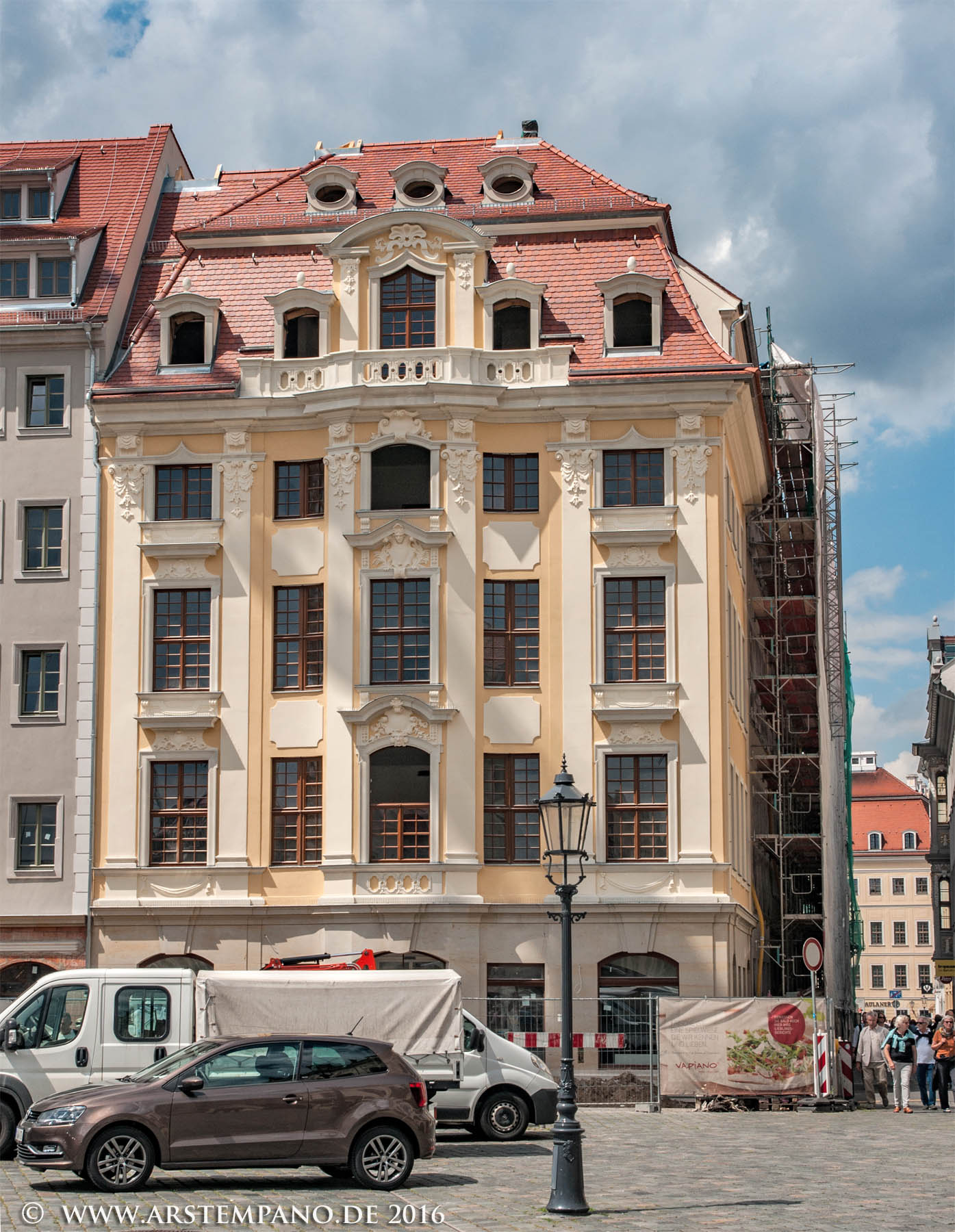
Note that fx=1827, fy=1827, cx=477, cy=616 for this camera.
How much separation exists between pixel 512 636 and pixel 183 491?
26.7 feet

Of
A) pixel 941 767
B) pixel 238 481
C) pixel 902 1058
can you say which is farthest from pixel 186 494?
pixel 941 767

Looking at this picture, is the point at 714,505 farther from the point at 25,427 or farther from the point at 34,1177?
the point at 34,1177

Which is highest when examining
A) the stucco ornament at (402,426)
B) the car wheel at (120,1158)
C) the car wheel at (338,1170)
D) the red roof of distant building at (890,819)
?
the stucco ornament at (402,426)

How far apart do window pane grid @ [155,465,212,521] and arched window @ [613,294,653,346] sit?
960cm

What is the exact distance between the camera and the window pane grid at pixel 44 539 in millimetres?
41125

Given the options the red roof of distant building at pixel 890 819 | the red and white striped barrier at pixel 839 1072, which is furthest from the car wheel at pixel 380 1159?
the red roof of distant building at pixel 890 819

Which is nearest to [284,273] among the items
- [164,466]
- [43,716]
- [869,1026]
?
[164,466]

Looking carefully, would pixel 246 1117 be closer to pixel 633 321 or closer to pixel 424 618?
pixel 424 618

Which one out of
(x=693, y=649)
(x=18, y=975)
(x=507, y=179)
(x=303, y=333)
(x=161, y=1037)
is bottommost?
(x=161, y=1037)

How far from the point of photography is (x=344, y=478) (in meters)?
39.7

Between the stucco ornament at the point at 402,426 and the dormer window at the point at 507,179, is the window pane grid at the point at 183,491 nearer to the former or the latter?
the stucco ornament at the point at 402,426

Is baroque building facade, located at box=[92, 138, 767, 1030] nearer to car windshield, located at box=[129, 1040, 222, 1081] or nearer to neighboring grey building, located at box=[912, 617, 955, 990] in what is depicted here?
car windshield, located at box=[129, 1040, 222, 1081]

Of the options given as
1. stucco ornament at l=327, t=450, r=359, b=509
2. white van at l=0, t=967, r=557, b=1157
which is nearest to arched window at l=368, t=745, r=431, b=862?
stucco ornament at l=327, t=450, r=359, b=509

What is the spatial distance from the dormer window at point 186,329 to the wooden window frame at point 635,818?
43.3 ft
